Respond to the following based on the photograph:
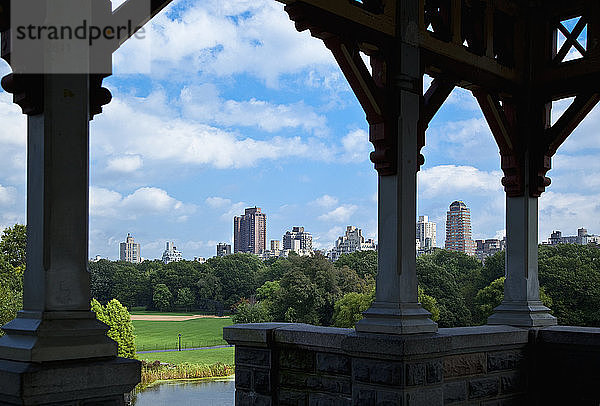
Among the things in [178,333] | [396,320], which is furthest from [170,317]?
[396,320]

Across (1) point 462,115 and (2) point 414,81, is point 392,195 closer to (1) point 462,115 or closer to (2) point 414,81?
(2) point 414,81

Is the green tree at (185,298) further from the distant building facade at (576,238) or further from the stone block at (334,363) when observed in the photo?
the stone block at (334,363)

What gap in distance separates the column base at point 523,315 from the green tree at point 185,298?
34255 mm

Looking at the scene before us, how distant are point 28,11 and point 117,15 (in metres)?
0.36

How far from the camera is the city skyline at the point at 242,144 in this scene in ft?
259

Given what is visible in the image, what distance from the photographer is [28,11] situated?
2693mm

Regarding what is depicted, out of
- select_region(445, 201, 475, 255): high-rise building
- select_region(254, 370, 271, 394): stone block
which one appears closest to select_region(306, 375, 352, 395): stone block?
select_region(254, 370, 271, 394): stone block

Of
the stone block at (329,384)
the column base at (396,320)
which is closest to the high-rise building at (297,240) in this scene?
the stone block at (329,384)

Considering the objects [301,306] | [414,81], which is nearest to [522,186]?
[414,81]

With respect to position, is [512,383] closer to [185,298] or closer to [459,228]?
[185,298]

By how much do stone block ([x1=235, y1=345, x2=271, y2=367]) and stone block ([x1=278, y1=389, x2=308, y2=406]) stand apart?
0.72ft

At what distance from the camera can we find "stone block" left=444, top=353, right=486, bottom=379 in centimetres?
472

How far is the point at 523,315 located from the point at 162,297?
36.2 metres

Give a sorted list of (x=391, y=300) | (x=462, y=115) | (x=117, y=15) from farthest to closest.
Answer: (x=462, y=115) → (x=391, y=300) → (x=117, y=15)
